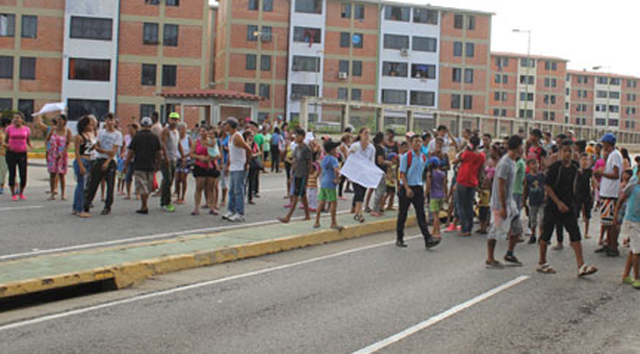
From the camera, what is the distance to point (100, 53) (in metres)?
53.3

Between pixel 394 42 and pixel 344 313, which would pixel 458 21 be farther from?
pixel 344 313

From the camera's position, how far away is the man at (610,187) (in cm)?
1202

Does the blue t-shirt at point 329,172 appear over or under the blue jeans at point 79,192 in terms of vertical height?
over

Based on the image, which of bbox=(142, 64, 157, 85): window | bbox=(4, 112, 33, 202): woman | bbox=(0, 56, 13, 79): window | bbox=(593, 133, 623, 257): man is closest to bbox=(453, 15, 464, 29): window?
bbox=(142, 64, 157, 85): window

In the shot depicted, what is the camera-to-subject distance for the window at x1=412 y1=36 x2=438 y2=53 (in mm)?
71625

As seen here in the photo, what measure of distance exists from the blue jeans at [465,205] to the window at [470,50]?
63.1m

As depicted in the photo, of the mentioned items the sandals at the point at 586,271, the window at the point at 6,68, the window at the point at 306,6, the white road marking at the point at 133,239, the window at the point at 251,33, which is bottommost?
the white road marking at the point at 133,239

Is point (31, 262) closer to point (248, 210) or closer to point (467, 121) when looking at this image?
point (248, 210)

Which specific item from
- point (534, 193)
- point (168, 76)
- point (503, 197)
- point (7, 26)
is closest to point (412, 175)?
point (503, 197)

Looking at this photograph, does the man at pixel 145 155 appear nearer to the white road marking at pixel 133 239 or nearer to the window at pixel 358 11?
the white road marking at pixel 133 239

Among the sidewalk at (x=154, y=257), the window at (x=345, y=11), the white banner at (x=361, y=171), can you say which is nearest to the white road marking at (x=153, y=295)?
the sidewalk at (x=154, y=257)

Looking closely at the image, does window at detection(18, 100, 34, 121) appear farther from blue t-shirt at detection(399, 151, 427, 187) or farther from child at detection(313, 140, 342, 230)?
blue t-shirt at detection(399, 151, 427, 187)

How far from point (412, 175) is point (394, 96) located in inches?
2355

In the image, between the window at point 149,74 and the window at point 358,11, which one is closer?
the window at point 149,74
